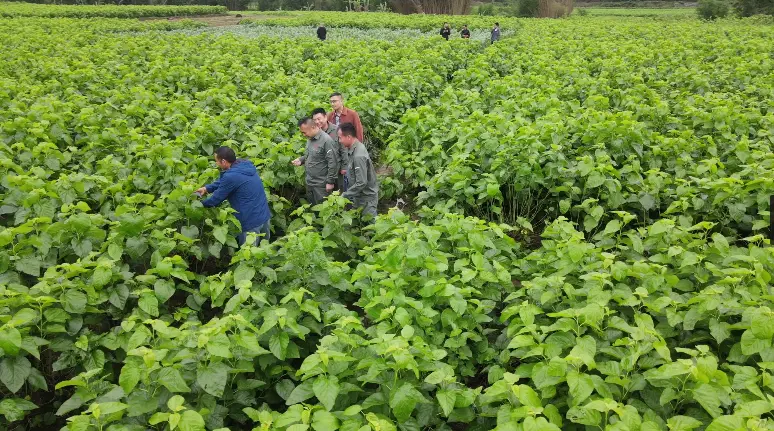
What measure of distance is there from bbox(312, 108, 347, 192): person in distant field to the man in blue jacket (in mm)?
1339

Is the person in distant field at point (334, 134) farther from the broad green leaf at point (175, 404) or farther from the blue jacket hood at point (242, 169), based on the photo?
the broad green leaf at point (175, 404)

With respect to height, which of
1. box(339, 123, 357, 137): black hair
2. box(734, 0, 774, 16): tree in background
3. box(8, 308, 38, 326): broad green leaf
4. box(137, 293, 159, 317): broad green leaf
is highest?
box(734, 0, 774, 16): tree in background

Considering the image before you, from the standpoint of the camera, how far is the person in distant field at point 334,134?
660 centimetres

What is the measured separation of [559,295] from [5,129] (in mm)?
6848

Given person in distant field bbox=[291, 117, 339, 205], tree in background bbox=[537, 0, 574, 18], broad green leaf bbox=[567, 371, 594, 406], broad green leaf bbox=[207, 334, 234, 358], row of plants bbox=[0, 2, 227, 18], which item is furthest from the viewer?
tree in background bbox=[537, 0, 574, 18]

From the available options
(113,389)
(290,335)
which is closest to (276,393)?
(290,335)

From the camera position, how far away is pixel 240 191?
17.5ft

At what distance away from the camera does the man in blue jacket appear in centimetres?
520

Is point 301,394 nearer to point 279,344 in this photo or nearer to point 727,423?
point 279,344

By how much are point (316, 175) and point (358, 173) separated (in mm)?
736

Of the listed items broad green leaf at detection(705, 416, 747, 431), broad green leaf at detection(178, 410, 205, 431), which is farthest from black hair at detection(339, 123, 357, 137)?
broad green leaf at detection(705, 416, 747, 431)

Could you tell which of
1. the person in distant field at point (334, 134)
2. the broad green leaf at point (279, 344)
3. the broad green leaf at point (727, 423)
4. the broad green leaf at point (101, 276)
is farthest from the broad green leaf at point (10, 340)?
the person in distant field at point (334, 134)

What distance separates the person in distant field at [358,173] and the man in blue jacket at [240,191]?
107 centimetres

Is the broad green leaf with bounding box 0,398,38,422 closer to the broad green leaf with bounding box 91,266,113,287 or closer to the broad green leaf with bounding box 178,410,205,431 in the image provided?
the broad green leaf with bounding box 91,266,113,287
